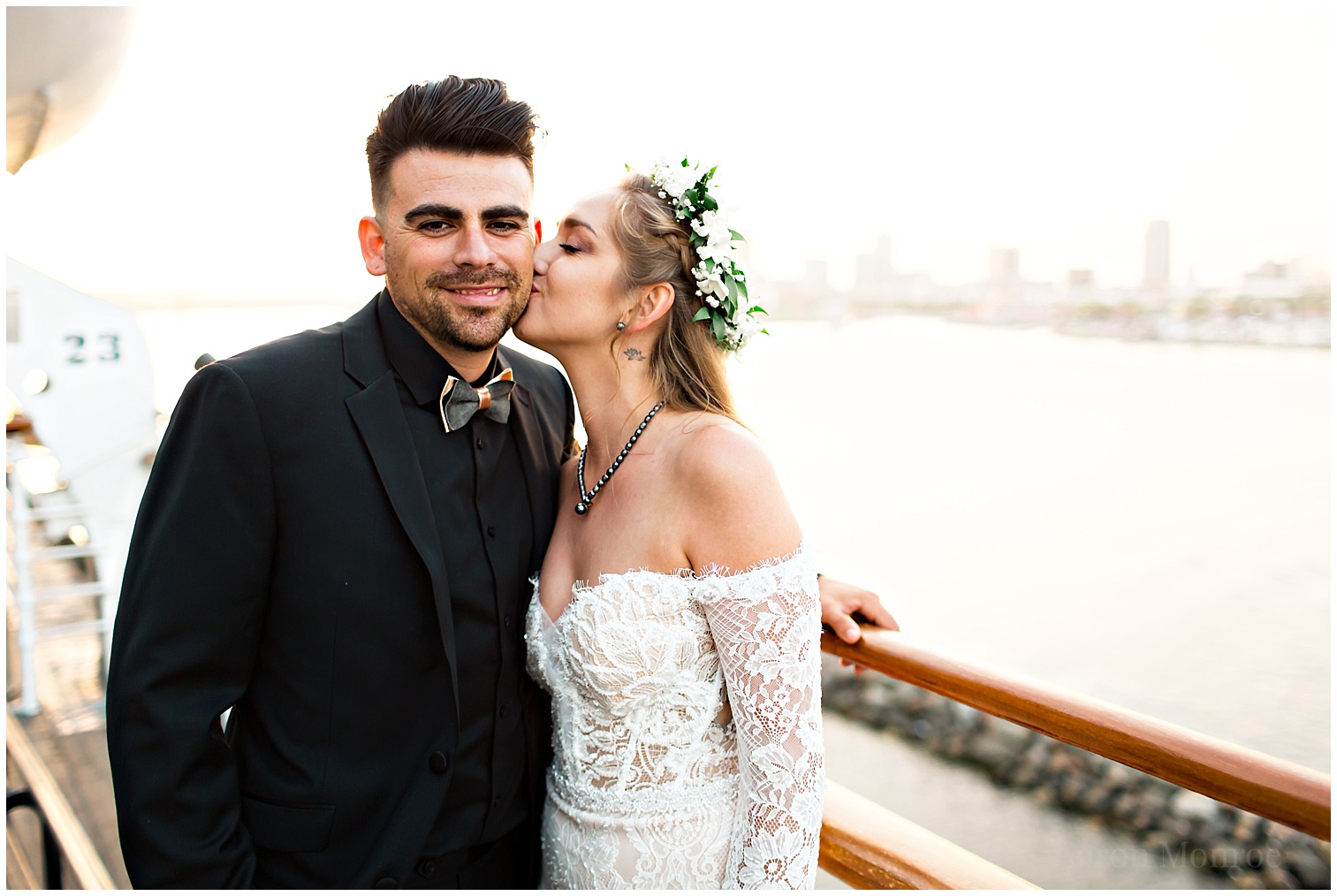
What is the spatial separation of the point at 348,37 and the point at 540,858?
10.4ft

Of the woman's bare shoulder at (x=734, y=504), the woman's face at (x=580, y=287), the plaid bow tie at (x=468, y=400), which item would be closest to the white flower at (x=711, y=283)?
the woman's face at (x=580, y=287)

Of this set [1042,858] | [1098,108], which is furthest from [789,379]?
[1042,858]

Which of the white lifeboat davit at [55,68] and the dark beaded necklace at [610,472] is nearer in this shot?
the dark beaded necklace at [610,472]

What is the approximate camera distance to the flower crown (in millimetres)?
2027

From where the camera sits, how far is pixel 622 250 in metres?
2.02

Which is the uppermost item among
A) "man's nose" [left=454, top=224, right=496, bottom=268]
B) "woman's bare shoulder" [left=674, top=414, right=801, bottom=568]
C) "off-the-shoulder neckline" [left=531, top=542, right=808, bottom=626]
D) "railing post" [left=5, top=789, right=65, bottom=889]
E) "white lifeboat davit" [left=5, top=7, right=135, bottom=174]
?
"white lifeboat davit" [left=5, top=7, right=135, bottom=174]

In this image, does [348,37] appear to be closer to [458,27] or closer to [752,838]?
[458,27]

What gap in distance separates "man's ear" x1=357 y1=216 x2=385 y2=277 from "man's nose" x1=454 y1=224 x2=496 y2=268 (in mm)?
204

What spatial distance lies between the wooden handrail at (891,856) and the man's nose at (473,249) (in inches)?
53.6

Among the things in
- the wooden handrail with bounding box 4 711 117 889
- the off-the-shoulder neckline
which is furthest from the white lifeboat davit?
the off-the-shoulder neckline

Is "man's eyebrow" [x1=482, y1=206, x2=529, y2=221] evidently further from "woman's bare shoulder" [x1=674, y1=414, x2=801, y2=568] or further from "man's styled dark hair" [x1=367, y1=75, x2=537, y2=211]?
"woman's bare shoulder" [x1=674, y1=414, x2=801, y2=568]

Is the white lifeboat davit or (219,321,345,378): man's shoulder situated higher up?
the white lifeboat davit

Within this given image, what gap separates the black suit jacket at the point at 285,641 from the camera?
152 centimetres

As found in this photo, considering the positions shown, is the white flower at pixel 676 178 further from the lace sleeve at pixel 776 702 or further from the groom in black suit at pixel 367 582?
the lace sleeve at pixel 776 702
